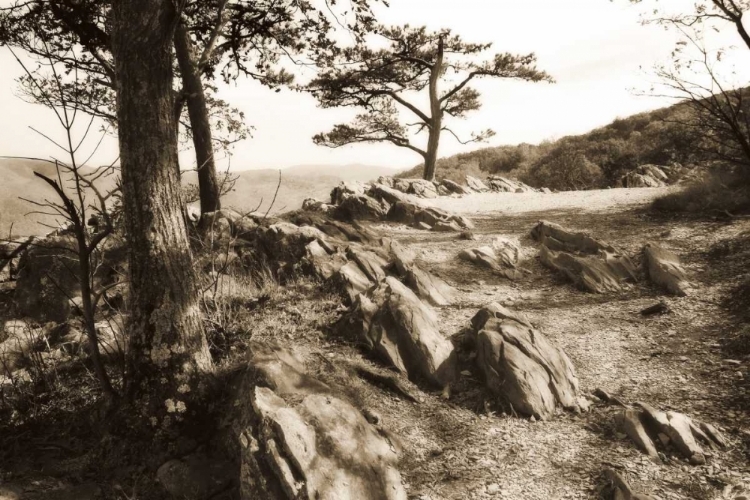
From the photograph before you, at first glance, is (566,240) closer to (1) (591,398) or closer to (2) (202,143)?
(1) (591,398)

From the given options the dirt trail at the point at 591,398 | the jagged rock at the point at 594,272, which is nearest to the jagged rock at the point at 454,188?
the dirt trail at the point at 591,398

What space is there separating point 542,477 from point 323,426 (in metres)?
1.69

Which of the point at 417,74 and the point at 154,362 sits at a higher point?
the point at 417,74

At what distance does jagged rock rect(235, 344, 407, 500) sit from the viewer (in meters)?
2.82

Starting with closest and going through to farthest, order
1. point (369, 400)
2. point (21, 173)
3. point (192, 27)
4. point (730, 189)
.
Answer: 1. point (369, 400)
2. point (192, 27)
3. point (730, 189)
4. point (21, 173)

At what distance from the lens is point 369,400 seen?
12.9ft

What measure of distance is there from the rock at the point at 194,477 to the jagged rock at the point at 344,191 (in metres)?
8.78

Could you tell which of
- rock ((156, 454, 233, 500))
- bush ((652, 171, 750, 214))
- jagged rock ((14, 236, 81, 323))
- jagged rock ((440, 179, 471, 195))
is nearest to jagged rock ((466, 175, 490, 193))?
jagged rock ((440, 179, 471, 195))

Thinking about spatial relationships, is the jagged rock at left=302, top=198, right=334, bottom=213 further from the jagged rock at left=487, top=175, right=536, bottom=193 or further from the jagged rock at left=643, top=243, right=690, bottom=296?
the jagged rock at left=487, top=175, right=536, bottom=193

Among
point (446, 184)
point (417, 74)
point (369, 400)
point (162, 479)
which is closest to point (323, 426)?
point (369, 400)

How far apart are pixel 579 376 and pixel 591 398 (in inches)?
13.6

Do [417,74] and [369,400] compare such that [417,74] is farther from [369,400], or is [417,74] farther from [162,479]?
[162,479]

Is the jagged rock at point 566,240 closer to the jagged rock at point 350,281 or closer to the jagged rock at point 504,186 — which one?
the jagged rock at point 350,281

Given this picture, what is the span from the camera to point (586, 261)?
6.63 meters
